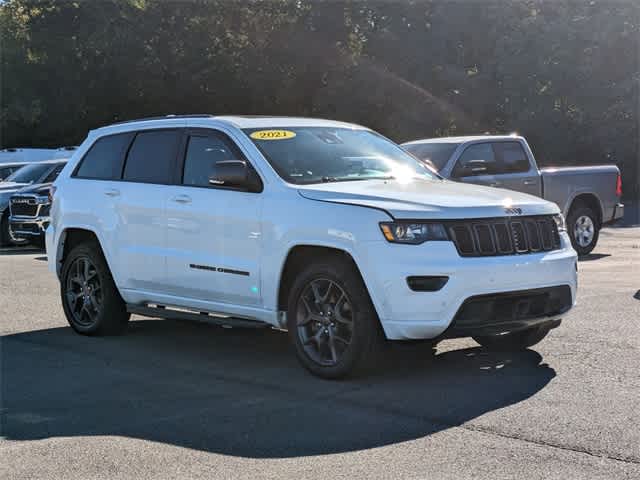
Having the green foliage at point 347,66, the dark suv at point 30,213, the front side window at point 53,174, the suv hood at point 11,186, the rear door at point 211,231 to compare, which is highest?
the green foliage at point 347,66

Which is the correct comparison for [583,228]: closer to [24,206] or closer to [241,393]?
[24,206]

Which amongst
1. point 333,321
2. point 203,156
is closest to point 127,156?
point 203,156

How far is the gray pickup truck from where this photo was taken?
15.8 m

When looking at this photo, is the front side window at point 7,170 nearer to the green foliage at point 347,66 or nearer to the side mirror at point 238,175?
the side mirror at point 238,175

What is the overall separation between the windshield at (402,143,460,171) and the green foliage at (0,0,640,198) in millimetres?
22582

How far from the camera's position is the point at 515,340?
Answer: 8.38 m

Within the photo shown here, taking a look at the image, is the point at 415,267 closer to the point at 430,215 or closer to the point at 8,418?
the point at 430,215

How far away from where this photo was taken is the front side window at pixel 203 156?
856 centimetres

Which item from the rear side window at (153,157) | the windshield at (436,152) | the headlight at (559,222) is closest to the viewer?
the headlight at (559,222)

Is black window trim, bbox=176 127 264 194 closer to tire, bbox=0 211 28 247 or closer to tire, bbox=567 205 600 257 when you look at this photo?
tire, bbox=567 205 600 257

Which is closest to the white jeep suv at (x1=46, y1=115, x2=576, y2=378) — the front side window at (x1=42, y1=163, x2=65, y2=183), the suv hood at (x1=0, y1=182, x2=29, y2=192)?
the front side window at (x1=42, y1=163, x2=65, y2=183)

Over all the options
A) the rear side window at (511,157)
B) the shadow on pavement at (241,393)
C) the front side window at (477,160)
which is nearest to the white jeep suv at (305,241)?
the shadow on pavement at (241,393)

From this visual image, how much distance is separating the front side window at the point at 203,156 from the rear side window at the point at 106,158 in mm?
988

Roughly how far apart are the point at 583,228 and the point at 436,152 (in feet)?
10.3
